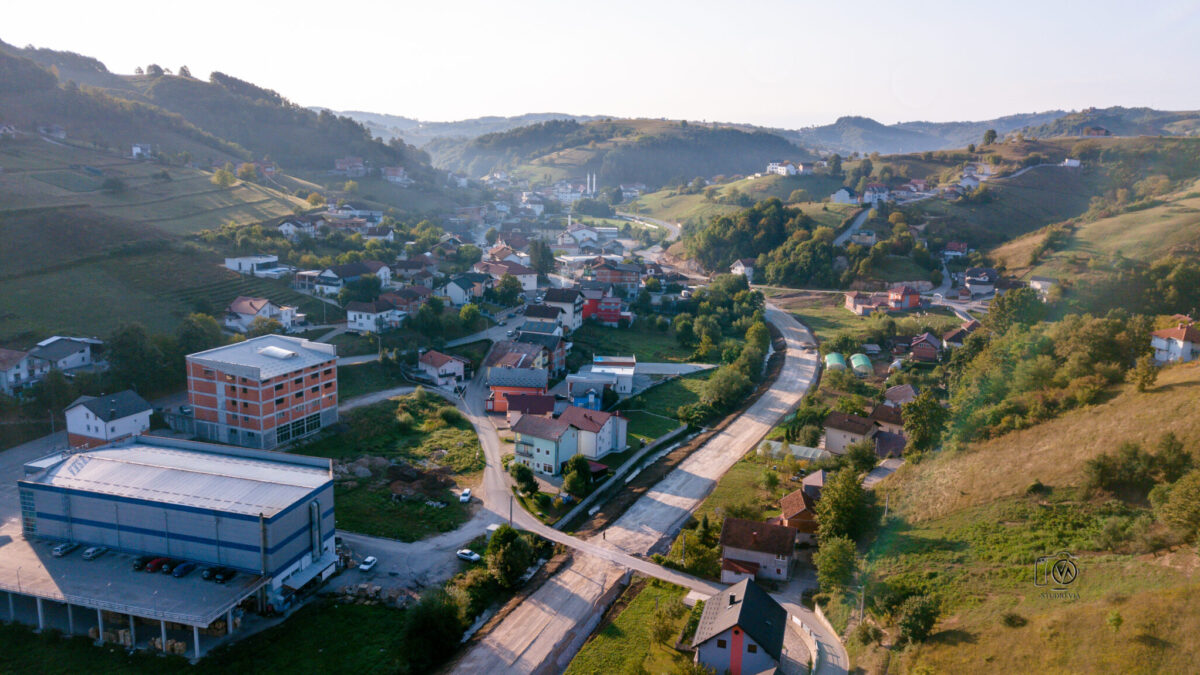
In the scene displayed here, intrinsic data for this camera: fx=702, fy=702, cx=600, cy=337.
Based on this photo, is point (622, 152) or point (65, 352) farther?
point (622, 152)

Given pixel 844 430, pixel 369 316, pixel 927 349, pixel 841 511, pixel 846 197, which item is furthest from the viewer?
pixel 846 197

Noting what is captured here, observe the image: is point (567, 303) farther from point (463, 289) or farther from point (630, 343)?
point (463, 289)

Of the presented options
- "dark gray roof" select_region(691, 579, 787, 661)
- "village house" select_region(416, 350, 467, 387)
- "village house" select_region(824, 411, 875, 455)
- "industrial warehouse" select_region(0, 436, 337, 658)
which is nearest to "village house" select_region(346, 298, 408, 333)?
"village house" select_region(416, 350, 467, 387)

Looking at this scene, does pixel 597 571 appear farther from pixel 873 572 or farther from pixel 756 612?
pixel 873 572

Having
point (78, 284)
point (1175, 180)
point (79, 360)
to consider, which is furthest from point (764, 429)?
point (1175, 180)

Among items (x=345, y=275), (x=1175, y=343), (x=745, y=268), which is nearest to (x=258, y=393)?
(x=345, y=275)

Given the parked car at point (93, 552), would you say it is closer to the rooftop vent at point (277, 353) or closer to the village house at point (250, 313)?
the rooftop vent at point (277, 353)

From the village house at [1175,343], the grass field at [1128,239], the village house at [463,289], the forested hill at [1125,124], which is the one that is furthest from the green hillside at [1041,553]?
the forested hill at [1125,124]
